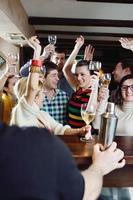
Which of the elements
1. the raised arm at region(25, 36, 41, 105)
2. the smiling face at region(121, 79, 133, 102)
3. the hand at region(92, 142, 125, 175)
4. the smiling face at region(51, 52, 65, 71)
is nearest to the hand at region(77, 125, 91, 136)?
the raised arm at region(25, 36, 41, 105)

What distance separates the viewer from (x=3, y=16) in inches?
179

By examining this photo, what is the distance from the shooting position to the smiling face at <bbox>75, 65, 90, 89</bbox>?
2.75 meters

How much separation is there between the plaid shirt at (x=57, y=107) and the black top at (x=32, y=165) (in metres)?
2.01

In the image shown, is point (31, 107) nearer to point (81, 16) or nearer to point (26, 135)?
point (26, 135)

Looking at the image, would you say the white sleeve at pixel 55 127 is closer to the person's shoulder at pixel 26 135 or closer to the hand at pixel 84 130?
the hand at pixel 84 130

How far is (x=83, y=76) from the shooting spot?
2.79 meters

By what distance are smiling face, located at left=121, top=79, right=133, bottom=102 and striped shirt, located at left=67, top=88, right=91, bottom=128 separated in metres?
0.32

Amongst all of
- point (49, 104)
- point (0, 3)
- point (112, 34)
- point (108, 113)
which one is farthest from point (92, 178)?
point (112, 34)

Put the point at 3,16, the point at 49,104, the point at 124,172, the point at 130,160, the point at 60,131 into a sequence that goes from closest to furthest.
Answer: the point at 130,160 → the point at 124,172 → the point at 60,131 → the point at 49,104 → the point at 3,16

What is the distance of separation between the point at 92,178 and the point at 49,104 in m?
1.88

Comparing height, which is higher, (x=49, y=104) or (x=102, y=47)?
(x=102, y=47)

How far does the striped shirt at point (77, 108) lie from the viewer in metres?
2.57

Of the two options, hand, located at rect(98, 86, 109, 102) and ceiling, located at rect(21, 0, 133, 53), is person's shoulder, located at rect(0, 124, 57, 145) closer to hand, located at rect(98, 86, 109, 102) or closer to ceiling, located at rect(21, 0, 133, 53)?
hand, located at rect(98, 86, 109, 102)

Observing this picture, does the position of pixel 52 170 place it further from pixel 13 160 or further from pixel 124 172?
pixel 124 172
